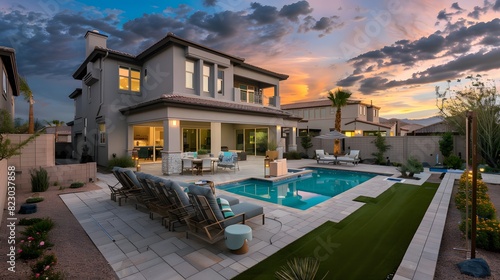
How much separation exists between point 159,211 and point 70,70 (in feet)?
85.2

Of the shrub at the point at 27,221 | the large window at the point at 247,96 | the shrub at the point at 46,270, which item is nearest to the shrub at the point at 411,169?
the large window at the point at 247,96

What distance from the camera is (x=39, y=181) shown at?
29.6ft

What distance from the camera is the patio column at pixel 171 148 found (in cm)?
1275

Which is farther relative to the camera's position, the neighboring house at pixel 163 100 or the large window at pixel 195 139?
the large window at pixel 195 139

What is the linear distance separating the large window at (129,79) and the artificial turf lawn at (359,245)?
54.4 ft

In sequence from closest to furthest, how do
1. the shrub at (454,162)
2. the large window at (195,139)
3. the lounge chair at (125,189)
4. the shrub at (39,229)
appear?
Result: the shrub at (39,229) → the lounge chair at (125,189) → the shrub at (454,162) → the large window at (195,139)

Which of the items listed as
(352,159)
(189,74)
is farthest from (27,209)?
(352,159)

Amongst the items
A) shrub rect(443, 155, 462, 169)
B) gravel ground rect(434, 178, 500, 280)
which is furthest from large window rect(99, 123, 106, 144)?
shrub rect(443, 155, 462, 169)

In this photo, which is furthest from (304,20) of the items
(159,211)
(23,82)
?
(23,82)

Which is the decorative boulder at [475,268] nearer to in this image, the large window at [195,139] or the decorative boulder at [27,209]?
the decorative boulder at [27,209]

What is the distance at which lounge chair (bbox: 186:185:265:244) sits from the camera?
448 cm

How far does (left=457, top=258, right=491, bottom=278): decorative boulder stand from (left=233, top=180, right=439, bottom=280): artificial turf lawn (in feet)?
2.78

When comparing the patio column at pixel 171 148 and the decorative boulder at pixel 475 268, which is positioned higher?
the patio column at pixel 171 148

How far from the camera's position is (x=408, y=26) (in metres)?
13.0
